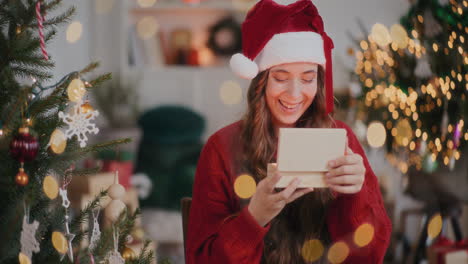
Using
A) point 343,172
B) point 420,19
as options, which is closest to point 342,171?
point 343,172

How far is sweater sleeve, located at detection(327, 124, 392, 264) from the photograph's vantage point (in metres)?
1.15

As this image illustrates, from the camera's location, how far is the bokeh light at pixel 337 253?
1.21 metres

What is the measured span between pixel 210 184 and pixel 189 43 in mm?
2607

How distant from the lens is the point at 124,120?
3465mm

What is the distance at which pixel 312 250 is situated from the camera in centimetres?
123

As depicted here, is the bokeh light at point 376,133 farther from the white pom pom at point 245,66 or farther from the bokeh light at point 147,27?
the bokeh light at point 147,27

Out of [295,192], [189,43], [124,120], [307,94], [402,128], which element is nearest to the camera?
[295,192]

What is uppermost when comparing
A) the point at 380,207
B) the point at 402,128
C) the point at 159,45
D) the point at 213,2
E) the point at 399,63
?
the point at 213,2

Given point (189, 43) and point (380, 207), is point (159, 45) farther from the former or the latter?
point (380, 207)

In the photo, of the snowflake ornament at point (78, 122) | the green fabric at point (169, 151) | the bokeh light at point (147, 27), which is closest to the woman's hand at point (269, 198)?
the snowflake ornament at point (78, 122)

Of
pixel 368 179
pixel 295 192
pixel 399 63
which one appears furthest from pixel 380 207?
pixel 399 63

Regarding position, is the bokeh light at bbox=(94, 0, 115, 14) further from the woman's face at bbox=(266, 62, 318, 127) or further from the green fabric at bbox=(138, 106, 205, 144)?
the woman's face at bbox=(266, 62, 318, 127)

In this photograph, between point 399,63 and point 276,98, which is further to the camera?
point 399,63

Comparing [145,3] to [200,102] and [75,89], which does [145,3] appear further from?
[75,89]
